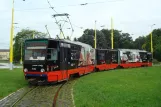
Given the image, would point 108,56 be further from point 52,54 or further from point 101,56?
point 52,54

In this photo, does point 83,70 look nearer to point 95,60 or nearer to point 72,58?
point 72,58

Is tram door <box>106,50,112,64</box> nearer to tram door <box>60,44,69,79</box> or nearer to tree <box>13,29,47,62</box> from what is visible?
tram door <box>60,44,69,79</box>

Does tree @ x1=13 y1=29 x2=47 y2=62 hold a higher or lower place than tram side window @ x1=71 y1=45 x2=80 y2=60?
higher

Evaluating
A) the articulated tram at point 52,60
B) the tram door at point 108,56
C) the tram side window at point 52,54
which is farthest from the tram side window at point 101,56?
the tram side window at point 52,54

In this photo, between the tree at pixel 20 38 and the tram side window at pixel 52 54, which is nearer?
the tram side window at pixel 52 54

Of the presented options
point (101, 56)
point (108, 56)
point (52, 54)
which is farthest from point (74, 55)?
point (108, 56)

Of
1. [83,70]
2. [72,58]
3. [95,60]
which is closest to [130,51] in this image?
[95,60]

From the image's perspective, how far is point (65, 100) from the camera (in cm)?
1439

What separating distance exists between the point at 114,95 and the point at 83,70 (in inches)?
605

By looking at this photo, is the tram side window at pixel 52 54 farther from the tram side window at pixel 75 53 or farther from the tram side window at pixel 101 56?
the tram side window at pixel 101 56

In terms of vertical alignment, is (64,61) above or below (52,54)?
below

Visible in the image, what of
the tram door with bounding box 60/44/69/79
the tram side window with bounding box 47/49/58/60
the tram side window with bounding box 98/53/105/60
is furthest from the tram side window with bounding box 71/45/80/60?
the tram side window with bounding box 98/53/105/60

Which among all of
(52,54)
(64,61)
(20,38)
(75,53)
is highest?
(20,38)

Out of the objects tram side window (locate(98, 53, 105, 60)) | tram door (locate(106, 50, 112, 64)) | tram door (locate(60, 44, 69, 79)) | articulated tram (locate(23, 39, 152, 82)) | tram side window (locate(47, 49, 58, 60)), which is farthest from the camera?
tram door (locate(106, 50, 112, 64))
